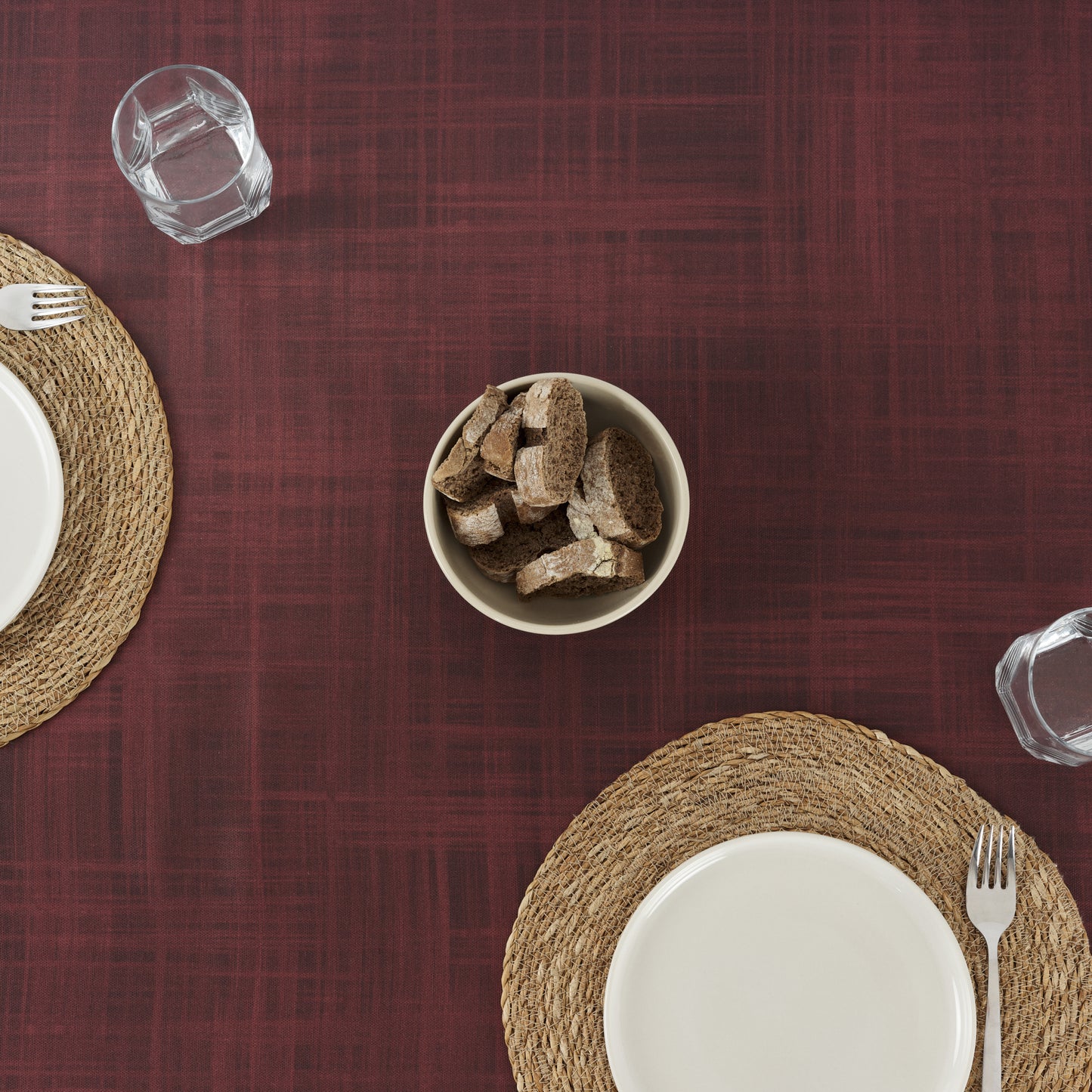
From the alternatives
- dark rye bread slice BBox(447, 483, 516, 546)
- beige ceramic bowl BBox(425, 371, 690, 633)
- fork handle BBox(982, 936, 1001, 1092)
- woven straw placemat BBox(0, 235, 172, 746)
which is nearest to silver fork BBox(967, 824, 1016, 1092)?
fork handle BBox(982, 936, 1001, 1092)

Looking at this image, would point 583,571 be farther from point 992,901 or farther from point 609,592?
point 992,901

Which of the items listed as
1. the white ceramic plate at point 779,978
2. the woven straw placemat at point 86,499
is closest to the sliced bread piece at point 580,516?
the white ceramic plate at point 779,978

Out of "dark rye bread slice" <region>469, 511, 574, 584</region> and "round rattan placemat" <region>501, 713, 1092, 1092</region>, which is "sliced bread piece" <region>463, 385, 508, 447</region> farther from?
"round rattan placemat" <region>501, 713, 1092, 1092</region>

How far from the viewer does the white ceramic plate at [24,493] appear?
752mm

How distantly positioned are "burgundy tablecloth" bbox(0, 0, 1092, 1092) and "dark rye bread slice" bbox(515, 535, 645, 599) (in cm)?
10

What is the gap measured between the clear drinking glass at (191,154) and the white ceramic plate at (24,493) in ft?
0.65

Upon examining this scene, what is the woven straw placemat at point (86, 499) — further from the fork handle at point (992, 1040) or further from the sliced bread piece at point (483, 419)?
the fork handle at point (992, 1040)

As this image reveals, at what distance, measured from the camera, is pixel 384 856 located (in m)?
0.78

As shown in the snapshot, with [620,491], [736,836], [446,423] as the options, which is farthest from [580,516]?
[736,836]

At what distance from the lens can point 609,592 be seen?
717 mm

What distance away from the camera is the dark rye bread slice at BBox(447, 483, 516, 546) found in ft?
2.25

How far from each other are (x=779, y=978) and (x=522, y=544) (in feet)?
1.31

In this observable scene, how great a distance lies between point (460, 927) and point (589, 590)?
1.04 ft

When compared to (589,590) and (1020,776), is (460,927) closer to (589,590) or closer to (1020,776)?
(589,590)
